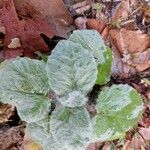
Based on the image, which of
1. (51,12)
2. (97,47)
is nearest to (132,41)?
(97,47)

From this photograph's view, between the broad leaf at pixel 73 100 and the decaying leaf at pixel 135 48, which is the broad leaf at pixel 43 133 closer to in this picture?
the broad leaf at pixel 73 100

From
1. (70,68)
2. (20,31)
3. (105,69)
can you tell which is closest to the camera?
(70,68)

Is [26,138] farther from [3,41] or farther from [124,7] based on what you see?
[124,7]

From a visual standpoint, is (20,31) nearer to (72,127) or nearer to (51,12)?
Result: (51,12)

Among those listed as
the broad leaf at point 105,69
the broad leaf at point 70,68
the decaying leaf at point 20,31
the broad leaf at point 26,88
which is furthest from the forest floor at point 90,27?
the broad leaf at point 70,68

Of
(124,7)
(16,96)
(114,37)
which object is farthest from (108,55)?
(16,96)

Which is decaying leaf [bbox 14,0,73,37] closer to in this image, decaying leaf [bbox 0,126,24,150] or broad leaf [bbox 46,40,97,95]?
broad leaf [bbox 46,40,97,95]
